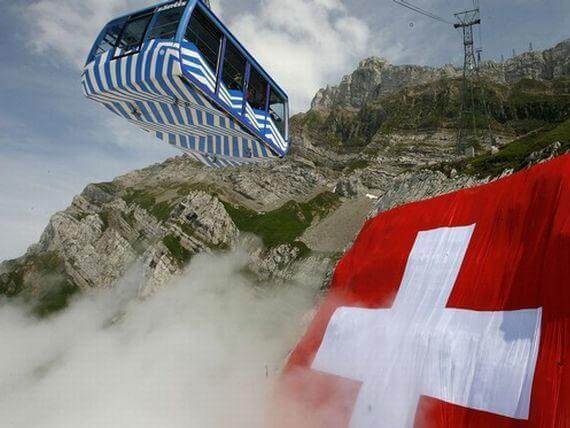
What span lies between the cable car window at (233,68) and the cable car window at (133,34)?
136 inches

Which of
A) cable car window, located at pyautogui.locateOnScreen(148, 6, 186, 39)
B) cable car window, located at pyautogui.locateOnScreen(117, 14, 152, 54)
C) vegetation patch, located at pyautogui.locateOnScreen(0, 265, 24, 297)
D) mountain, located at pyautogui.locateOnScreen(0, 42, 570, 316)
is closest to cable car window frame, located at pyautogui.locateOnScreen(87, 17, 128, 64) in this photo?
cable car window, located at pyautogui.locateOnScreen(117, 14, 152, 54)

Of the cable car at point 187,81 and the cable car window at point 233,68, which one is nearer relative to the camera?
the cable car at point 187,81

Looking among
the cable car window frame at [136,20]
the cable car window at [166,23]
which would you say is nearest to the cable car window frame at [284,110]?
the cable car window at [166,23]

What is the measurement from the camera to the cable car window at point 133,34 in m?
19.0

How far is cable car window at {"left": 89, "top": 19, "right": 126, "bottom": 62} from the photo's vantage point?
20031 millimetres

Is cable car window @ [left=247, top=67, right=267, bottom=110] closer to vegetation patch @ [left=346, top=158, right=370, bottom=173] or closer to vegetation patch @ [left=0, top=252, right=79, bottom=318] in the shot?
vegetation patch @ [left=0, top=252, right=79, bottom=318]

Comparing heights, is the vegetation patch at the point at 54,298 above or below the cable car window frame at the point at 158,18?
below

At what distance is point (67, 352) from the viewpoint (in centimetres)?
11625

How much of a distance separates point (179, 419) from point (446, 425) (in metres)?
48.6

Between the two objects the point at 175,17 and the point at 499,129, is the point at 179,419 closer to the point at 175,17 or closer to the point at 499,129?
the point at 175,17

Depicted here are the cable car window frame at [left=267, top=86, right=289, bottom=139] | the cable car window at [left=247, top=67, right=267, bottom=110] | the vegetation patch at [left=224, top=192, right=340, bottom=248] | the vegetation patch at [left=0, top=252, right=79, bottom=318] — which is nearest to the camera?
the cable car window at [left=247, top=67, right=267, bottom=110]

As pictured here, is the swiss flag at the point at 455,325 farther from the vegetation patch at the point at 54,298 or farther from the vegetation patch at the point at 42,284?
the vegetation patch at the point at 42,284

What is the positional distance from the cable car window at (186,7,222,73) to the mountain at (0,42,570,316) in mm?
57085

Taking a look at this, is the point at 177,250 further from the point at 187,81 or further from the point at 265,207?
the point at 187,81
